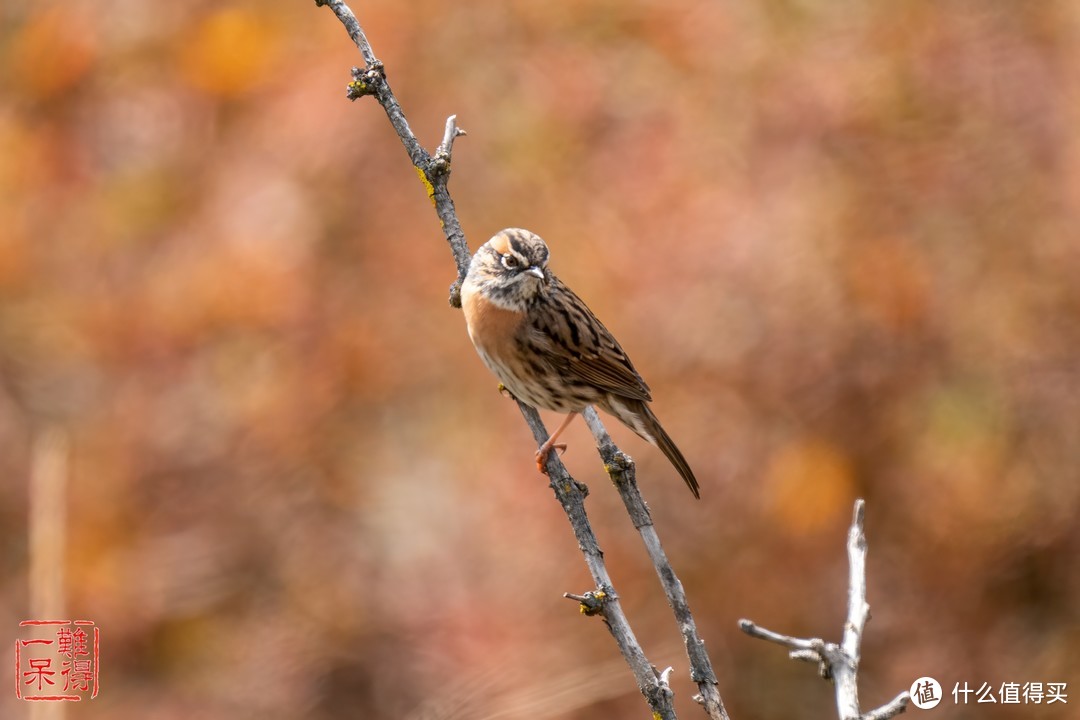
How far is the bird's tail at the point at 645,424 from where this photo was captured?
198 inches

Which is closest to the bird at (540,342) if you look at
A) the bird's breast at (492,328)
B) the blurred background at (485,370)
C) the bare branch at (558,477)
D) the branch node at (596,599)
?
the bird's breast at (492,328)

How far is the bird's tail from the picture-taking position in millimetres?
5023

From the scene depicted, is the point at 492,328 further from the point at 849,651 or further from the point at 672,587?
the point at 849,651

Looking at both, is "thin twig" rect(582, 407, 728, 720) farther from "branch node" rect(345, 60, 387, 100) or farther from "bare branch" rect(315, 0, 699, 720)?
"branch node" rect(345, 60, 387, 100)

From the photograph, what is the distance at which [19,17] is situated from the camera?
9453mm

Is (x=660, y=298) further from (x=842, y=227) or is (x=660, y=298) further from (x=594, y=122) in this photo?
(x=594, y=122)

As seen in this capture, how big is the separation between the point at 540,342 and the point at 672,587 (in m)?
2.14

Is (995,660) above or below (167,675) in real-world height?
below

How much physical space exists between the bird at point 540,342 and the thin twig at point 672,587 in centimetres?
123

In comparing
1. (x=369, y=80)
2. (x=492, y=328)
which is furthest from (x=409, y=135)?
(x=492, y=328)

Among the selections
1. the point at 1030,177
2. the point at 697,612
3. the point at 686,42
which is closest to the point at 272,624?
the point at 697,612

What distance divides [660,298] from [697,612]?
1895 millimetres

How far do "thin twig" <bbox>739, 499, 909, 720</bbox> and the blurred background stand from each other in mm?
3497

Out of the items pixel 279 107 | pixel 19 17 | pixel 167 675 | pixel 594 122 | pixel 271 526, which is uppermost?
pixel 19 17
